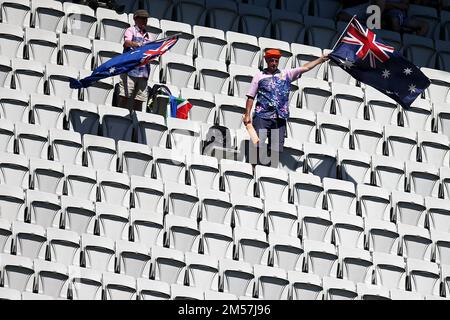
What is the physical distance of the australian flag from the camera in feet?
74.1

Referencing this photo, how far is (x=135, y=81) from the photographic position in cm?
2256

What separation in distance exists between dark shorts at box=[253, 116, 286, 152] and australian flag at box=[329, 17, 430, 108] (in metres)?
1.04

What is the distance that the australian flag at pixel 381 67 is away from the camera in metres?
22.6

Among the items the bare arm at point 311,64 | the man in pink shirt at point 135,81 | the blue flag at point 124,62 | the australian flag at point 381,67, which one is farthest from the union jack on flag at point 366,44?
the man in pink shirt at point 135,81

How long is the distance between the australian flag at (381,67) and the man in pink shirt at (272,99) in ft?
2.25

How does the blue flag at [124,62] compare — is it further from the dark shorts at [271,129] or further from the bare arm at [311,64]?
the bare arm at [311,64]

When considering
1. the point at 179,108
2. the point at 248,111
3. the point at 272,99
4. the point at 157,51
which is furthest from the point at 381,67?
the point at 157,51

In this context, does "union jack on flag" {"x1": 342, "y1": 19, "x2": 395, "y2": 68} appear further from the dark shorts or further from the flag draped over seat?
the flag draped over seat

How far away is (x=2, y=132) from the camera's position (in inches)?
850

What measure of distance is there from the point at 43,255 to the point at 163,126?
97.5 inches

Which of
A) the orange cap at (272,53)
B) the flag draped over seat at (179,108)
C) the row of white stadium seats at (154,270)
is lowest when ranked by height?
the row of white stadium seats at (154,270)

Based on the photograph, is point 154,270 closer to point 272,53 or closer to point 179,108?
point 179,108

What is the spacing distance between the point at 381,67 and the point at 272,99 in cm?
139

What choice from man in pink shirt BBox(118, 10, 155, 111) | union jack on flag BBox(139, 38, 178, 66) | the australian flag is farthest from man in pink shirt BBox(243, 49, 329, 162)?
man in pink shirt BBox(118, 10, 155, 111)
